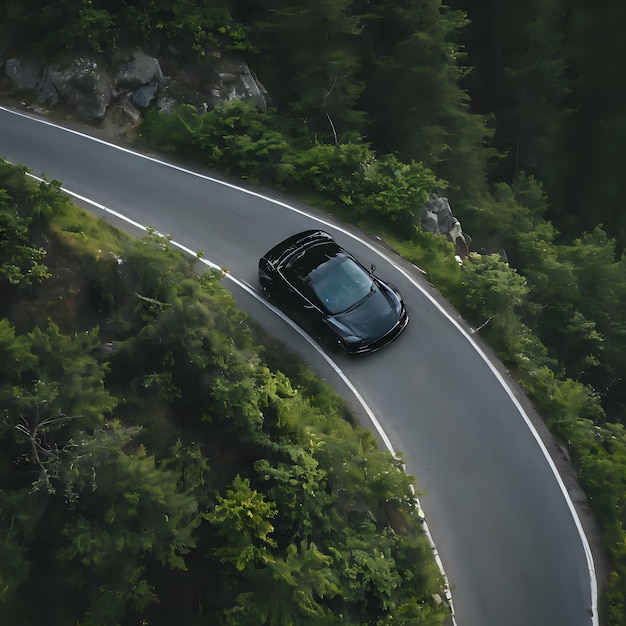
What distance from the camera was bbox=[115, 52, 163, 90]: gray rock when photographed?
1823 cm

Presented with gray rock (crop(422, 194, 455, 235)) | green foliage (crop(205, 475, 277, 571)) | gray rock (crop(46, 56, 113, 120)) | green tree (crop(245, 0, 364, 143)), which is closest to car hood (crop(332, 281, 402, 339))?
green foliage (crop(205, 475, 277, 571))

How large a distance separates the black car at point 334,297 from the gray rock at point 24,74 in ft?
39.9

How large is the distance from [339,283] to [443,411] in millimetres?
3662

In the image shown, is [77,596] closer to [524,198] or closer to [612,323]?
[612,323]

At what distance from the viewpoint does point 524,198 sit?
24281 mm

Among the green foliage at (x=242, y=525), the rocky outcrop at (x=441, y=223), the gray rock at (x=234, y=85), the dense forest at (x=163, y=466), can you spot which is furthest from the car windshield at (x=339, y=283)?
the gray rock at (x=234, y=85)

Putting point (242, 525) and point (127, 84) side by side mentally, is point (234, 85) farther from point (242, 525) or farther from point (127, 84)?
point (242, 525)

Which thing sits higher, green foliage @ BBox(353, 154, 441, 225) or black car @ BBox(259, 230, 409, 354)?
green foliage @ BBox(353, 154, 441, 225)

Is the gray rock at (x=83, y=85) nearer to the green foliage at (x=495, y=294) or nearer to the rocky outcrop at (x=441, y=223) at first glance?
the rocky outcrop at (x=441, y=223)

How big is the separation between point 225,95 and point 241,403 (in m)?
13.6

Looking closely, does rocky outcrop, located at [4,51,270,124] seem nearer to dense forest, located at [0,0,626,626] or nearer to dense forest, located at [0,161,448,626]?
dense forest, located at [0,0,626,626]

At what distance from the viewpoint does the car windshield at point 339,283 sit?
39.7 feet

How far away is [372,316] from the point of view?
1220cm

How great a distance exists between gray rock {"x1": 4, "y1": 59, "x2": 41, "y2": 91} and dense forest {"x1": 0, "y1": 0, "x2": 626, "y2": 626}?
1.89ft
